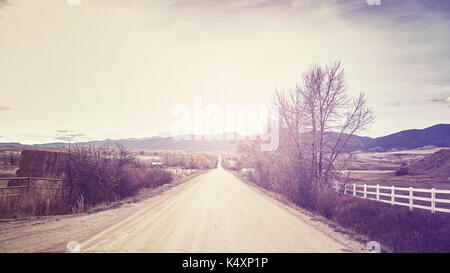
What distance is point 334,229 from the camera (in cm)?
1068

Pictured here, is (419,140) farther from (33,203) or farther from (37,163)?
(33,203)

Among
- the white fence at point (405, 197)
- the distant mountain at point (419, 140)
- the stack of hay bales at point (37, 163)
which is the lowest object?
the white fence at point (405, 197)

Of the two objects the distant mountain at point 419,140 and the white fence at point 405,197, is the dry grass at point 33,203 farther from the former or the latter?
the distant mountain at point 419,140

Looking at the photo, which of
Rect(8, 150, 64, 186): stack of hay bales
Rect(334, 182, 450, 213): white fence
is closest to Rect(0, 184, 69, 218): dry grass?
Rect(8, 150, 64, 186): stack of hay bales

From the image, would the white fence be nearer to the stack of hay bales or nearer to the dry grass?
the dry grass

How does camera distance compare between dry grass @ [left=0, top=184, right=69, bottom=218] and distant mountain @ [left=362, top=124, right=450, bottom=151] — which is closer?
dry grass @ [left=0, top=184, right=69, bottom=218]

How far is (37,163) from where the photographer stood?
1847cm

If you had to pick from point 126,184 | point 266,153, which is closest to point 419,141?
point 266,153

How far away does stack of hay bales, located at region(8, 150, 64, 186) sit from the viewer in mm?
17823

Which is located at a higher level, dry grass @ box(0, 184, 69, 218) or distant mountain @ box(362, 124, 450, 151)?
distant mountain @ box(362, 124, 450, 151)

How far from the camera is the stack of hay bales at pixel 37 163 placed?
1782 centimetres

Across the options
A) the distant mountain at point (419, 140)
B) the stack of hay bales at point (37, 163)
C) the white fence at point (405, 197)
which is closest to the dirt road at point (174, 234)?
the white fence at point (405, 197)
